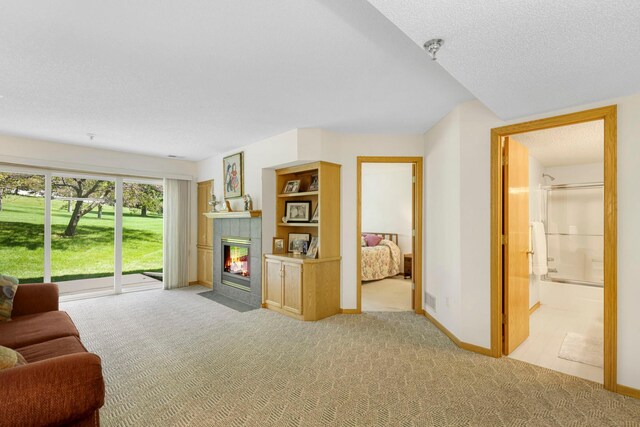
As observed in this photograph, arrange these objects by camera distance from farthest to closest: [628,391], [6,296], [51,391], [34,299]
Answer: [34,299] < [6,296] < [628,391] < [51,391]

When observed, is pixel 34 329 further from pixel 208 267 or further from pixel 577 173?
pixel 577 173

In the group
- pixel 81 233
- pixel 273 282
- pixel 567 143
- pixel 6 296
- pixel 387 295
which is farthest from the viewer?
pixel 81 233

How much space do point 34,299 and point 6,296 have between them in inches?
10.5

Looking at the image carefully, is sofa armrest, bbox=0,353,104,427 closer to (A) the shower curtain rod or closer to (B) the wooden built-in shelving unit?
(B) the wooden built-in shelving unit

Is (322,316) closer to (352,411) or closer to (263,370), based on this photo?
(263,370)

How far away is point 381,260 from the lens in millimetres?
6621

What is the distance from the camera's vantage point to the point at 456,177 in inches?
129

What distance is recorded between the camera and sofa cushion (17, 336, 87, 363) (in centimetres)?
195

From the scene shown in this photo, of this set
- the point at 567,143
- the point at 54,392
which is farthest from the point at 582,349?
the point at 54,392

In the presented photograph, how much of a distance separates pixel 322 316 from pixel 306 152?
2.18 m

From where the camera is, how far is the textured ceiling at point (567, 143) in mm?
3354

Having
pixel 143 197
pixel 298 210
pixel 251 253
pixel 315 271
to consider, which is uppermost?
pixel 143 197

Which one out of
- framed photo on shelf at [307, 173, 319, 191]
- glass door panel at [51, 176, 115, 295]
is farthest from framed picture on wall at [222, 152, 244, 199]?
glass door panel at [51, 176, 115, 295]

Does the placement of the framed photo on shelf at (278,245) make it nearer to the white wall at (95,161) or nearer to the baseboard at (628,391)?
the white wall at (95,161)
